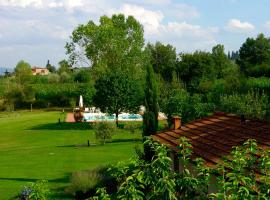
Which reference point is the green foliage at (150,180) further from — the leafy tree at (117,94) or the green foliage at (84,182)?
the leafy tree at (117,94)

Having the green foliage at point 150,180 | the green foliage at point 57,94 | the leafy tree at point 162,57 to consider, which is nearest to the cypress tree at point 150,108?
the green foliage at point 150,180

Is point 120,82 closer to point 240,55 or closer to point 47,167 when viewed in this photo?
point 47,167

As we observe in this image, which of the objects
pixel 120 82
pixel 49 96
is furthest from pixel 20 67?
pixel 120 82

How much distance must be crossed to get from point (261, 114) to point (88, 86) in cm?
4865

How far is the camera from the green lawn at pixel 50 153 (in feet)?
94.0

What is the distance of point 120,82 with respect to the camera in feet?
193

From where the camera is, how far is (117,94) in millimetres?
57812

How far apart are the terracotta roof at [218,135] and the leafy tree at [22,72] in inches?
2980

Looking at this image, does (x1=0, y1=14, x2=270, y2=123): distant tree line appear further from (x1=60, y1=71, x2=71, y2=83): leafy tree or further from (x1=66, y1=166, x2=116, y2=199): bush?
(x1=66, y1=166, x2=116, y2=199): bush

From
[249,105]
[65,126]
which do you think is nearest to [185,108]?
[249,105]

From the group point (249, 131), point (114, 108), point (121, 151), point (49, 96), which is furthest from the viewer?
point (49, 96)

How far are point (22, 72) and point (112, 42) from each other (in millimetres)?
26487

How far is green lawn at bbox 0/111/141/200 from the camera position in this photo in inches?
1128

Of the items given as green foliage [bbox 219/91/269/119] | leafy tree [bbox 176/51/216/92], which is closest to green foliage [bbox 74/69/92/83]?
leafy tree [bbox 176/51/216/92]
